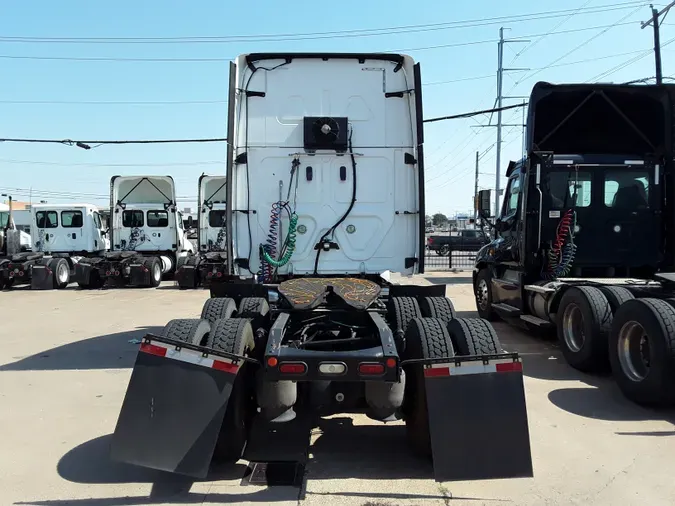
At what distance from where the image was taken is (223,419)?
147 inches

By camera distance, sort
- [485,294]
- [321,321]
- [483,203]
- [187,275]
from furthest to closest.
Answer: [187,275]
[485,294]
[483,203]
[321,321]

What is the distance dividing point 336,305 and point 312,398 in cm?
104

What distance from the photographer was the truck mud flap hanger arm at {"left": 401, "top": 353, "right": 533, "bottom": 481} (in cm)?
346

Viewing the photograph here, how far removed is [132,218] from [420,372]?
17.0m

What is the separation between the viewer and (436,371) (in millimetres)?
3609

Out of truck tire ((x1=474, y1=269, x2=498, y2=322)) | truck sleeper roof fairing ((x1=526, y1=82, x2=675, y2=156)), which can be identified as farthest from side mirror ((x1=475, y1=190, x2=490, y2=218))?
truck tire ((x1=474, y1=269, x2=498, y2=322))

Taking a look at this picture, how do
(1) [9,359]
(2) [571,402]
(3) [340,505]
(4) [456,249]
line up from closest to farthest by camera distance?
(3) [340,505], (2) [571,402], (1) [9,359], (4) [456,249]

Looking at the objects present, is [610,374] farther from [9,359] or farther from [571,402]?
[9,359]

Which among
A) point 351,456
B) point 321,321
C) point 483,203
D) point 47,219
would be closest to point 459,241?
point 47,219

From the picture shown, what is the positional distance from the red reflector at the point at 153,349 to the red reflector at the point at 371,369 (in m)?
1.31

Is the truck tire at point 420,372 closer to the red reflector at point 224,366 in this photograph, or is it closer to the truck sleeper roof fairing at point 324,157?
the red reflector at point 224,366

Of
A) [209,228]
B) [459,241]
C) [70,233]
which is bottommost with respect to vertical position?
[459,241]

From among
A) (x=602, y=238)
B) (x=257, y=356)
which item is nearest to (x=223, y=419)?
(x=257, y=356)

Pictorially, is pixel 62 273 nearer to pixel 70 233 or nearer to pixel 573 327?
pixel 70 233
